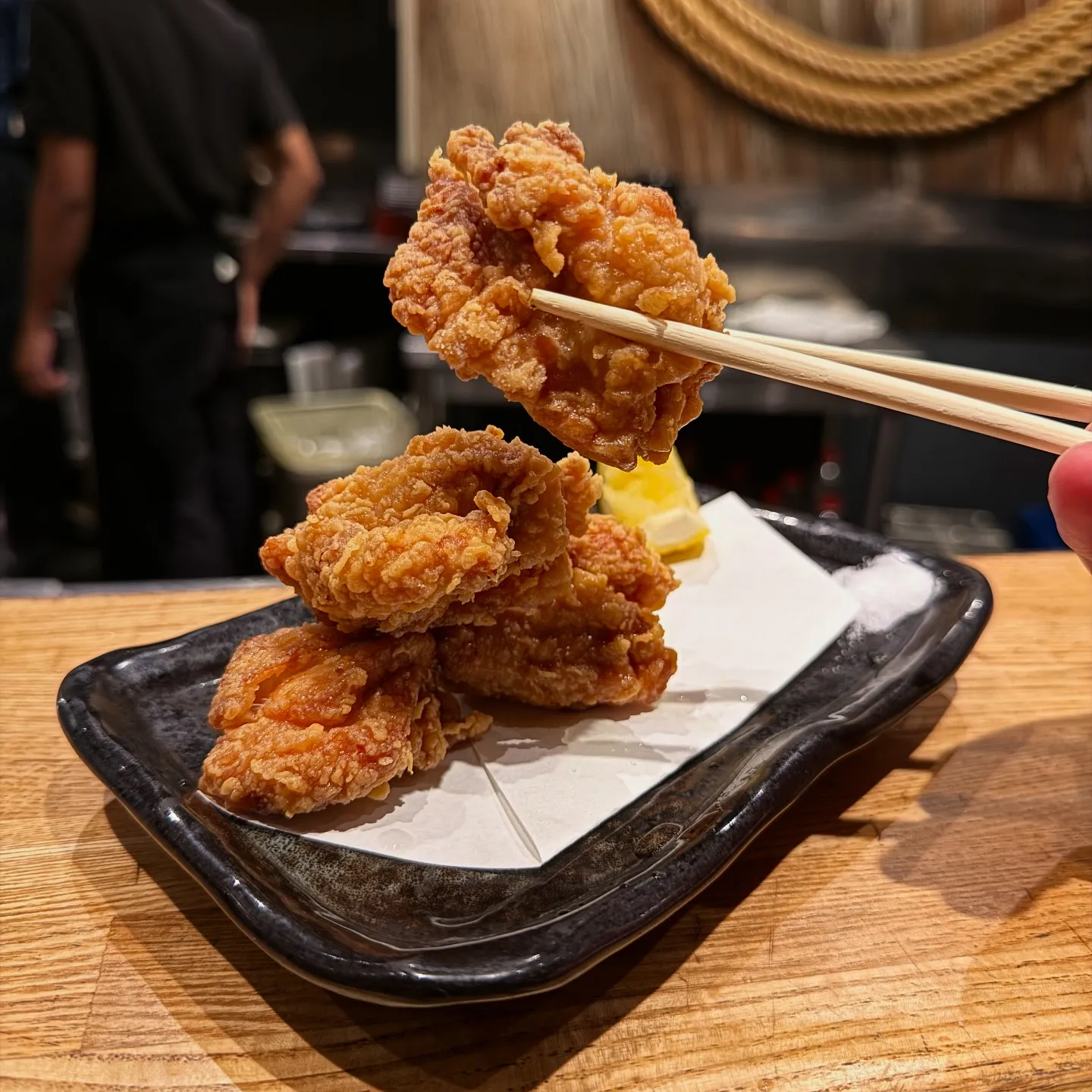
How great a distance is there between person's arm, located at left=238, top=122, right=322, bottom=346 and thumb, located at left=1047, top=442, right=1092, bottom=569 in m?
3.98

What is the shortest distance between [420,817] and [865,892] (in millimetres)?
767

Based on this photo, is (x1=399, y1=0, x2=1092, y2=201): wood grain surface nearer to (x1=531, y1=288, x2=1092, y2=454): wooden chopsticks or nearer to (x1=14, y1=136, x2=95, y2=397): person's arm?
(x1=14, y1=136, x2=95, y2=397): person's arm

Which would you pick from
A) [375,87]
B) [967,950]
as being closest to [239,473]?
[375,87]

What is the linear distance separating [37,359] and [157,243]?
81 cm

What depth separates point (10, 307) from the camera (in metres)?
5.17

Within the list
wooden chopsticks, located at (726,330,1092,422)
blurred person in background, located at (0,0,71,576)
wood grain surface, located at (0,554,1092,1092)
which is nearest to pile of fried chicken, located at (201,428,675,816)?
wood grain surface, located at (0,554,1092,1092)

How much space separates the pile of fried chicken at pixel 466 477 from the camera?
142 centimetres

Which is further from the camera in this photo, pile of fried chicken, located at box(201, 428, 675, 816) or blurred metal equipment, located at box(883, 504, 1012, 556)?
blurred metal equipment, located at box(883, 504, 1012, 556)

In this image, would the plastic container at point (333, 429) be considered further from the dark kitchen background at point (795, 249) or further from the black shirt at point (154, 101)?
the black shirt at point (154, 101)

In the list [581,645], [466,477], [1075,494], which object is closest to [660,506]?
[581,645]

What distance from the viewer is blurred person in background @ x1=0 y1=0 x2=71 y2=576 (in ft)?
16.3

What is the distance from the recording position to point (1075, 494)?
4.34 feet

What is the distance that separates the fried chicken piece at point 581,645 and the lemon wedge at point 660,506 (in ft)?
1.32

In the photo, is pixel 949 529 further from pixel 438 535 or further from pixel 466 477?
pixel 438 535
